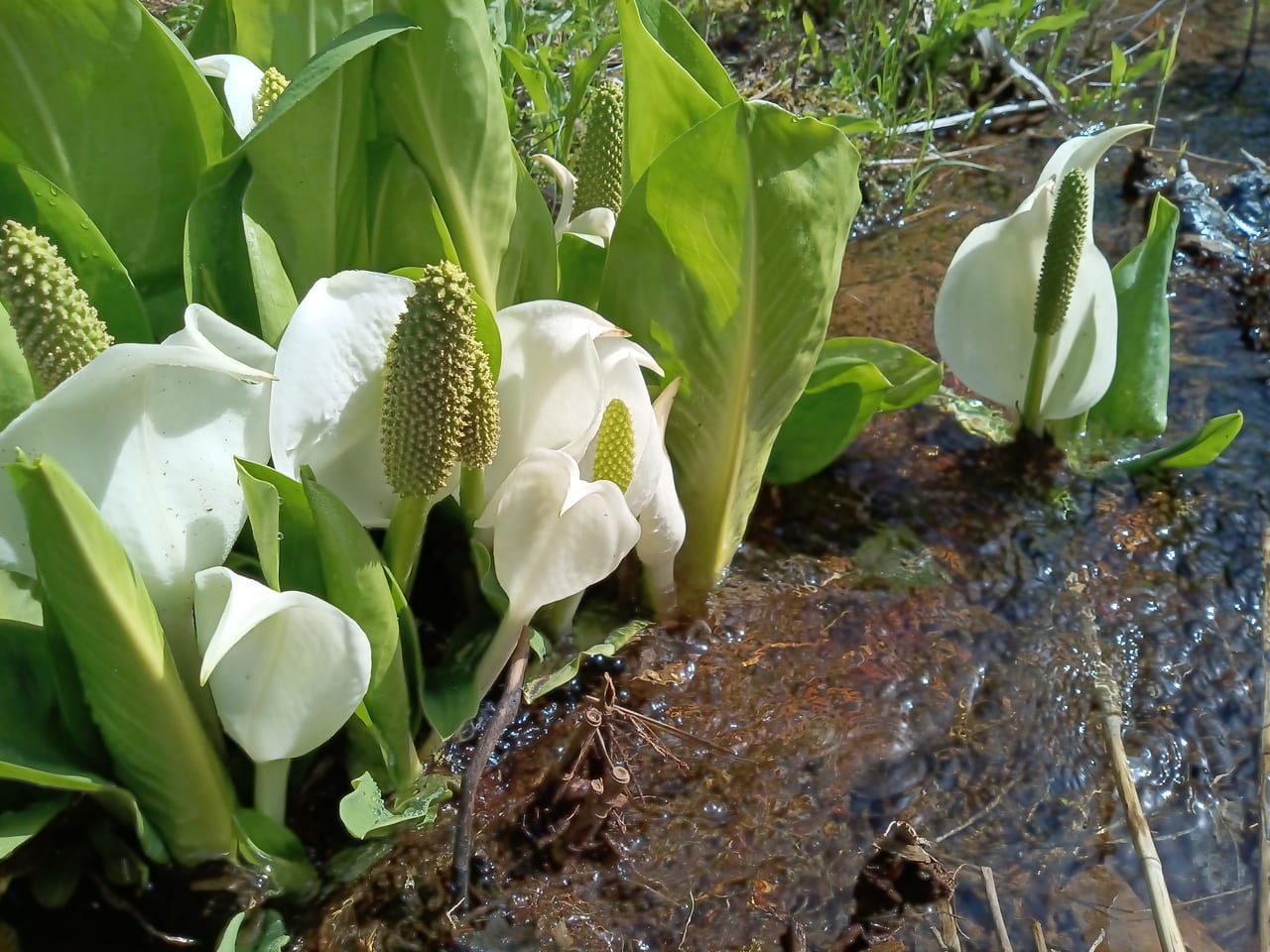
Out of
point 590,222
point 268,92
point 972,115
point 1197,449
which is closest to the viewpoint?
point 268,92

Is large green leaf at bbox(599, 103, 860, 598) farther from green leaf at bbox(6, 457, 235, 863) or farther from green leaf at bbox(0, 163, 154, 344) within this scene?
green leaf at bbox(6, 457, 235, 863)

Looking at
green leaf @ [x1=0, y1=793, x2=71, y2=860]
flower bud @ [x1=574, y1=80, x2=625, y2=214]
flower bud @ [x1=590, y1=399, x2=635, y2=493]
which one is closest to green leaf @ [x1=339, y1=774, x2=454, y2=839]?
green leaf @ [x1=0, y1=793, x2=71, y2=860]

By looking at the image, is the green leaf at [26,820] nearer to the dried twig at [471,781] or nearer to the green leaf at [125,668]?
the green leaf at [125,668]

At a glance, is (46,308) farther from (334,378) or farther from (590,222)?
(590,222)

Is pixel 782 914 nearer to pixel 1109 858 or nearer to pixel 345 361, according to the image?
pixel 1109 858

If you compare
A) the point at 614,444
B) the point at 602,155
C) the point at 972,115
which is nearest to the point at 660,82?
the point at 602,155

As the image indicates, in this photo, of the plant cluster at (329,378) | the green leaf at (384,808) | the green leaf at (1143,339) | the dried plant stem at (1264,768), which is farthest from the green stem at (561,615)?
the green leaf at (1143,339)
